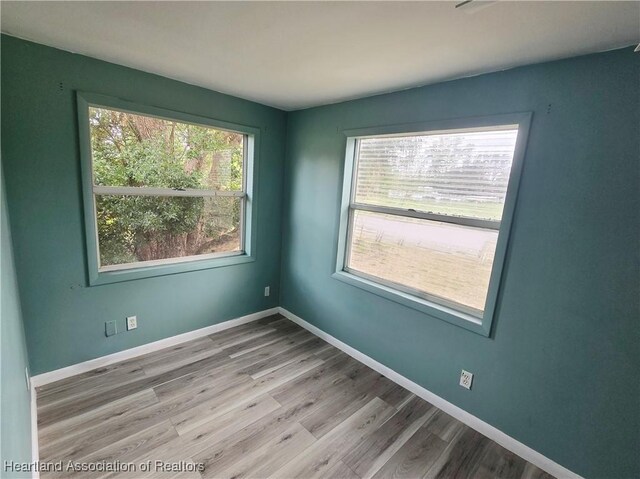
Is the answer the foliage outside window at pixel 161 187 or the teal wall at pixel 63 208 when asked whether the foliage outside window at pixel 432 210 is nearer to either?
the foliage outside window at pixel 161 187

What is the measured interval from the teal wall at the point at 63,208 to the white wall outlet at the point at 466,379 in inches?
90.9

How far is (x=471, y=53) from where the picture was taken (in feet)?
5.05

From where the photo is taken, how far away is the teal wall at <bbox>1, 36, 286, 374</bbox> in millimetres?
1766

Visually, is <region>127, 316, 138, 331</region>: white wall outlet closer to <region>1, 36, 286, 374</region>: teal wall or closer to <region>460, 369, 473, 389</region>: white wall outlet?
<region>1, 36, 286, 374</region>: teal wall

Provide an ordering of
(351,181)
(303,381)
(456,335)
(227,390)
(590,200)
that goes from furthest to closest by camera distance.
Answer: (351,181) → (303,381) → (227,390) → (456,335) → (590,200)

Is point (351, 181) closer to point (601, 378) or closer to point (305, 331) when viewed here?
point (305, 331)

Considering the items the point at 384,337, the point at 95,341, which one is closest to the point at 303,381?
the point at 384,337

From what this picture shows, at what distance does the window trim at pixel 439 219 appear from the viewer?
1.69 meters

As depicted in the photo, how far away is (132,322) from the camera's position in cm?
238

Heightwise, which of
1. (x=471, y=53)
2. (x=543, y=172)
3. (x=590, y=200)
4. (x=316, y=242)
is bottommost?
(x=316, y=242)

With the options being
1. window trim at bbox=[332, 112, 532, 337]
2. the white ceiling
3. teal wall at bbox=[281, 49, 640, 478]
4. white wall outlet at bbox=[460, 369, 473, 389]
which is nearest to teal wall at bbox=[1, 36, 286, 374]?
the white ceiling

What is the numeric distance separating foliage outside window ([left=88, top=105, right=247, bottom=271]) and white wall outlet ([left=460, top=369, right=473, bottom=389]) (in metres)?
2.33

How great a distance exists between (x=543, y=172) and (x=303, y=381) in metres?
2.15

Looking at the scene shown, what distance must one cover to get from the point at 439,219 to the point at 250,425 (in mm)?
1881
